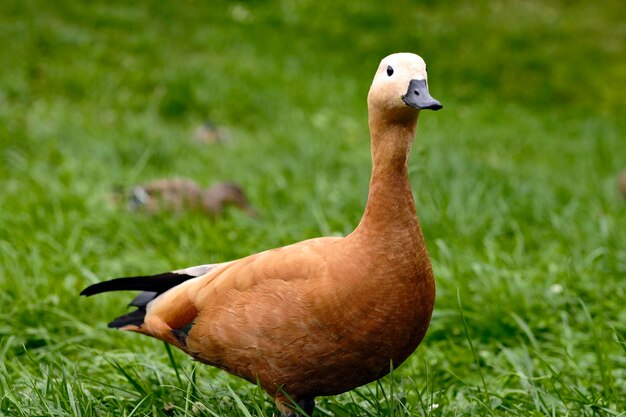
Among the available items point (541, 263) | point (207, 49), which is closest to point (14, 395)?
point (541, 263)

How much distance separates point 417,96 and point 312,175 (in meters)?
3.85

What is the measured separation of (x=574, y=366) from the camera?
9.87 ft

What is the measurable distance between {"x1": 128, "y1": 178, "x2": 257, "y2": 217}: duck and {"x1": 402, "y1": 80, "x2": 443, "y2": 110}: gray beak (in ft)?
9.91

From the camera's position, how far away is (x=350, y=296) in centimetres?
204

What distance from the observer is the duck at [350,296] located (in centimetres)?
203

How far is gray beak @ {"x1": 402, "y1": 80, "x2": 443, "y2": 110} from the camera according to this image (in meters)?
1.83

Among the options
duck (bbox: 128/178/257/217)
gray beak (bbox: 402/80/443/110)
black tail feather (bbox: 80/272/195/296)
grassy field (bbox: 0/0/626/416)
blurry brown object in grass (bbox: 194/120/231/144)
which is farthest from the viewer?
blurry brown object in grass (bbox: 194/120/231/144)

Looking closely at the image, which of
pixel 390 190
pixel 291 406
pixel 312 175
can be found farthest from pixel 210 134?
pixel 390 190

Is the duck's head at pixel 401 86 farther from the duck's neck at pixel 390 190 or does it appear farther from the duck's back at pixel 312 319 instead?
the duck's back at pixel 312 319

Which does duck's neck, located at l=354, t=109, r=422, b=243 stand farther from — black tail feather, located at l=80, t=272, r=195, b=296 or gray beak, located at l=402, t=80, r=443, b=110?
black tail feather, located at l=80, t=272, r=195, b=296

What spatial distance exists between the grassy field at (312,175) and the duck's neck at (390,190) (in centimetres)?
49

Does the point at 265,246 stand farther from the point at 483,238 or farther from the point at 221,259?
the point at 483,238

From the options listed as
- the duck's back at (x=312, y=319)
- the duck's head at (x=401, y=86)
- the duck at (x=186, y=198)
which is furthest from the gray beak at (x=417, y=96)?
the duck at (x=186, y=198)

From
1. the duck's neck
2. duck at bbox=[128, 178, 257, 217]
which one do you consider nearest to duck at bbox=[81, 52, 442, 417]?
the duck's neck
